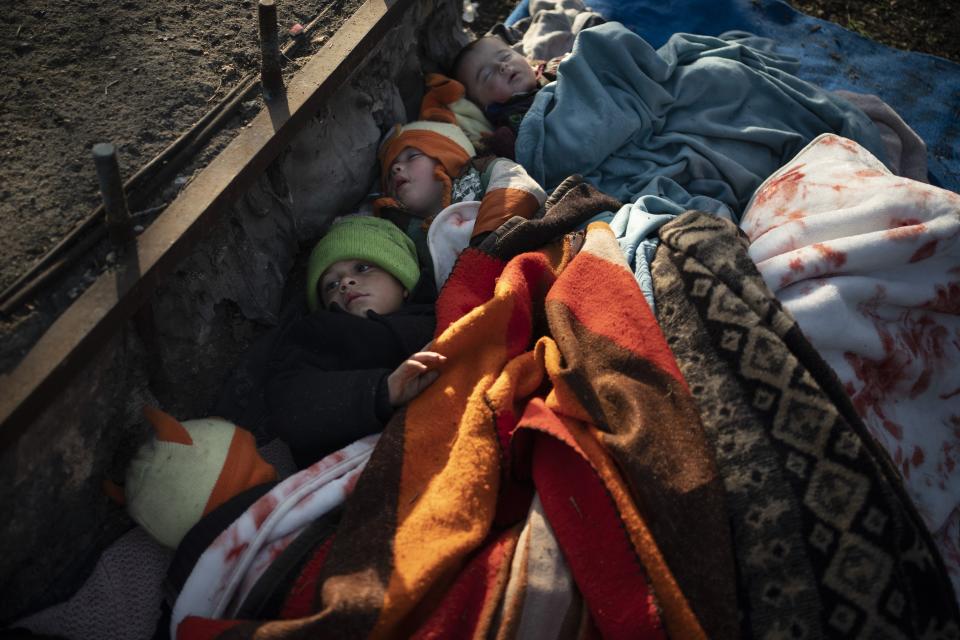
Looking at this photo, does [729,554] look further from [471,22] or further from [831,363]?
[471,22]

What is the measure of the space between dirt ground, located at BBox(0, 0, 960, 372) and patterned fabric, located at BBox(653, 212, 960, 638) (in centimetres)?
148

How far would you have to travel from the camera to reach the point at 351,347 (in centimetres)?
217

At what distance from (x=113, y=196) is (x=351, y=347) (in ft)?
2.60

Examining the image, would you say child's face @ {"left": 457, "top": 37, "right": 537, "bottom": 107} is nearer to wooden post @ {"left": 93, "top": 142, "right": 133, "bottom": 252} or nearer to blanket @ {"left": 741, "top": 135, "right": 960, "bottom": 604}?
blanket @ {"left": 741, "top": 135, "right": 960, "bottom": 604}

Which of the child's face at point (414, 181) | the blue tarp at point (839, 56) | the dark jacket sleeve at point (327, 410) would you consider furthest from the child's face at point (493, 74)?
the dark jacket sleeve at point (327, 410)

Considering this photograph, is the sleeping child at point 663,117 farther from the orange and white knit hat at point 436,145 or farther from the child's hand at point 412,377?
the child's hand at point 412,377

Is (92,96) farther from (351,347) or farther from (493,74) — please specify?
(493,74)

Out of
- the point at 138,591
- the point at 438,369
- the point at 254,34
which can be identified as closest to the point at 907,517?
the point at 438,369

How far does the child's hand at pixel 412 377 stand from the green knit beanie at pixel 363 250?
21.3 inches

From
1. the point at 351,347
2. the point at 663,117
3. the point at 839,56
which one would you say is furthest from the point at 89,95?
the point at 839,56

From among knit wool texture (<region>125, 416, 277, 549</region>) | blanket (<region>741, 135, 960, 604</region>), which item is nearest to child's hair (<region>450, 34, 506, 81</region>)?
blanket (<region>741, 135, 960, 604</region>)

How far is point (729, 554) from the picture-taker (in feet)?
5.22

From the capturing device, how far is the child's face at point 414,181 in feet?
8.75

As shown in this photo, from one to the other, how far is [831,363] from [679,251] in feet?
1.60
